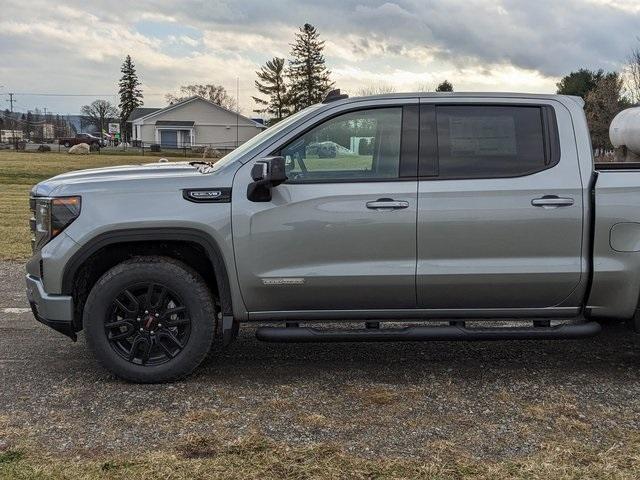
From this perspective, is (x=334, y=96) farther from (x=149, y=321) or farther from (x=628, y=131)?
(x=628, y=131)

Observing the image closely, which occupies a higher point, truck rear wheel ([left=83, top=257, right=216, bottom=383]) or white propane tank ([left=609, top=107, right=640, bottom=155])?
white propane tank ([left=609, top=107, right=640, bottom=155])

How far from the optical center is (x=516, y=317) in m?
4.54

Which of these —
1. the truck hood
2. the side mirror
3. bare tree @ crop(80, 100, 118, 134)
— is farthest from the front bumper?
bare tree @ crop(80, 100, 118, 134)

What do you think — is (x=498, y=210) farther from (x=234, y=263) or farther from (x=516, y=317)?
(x=234, y=263)

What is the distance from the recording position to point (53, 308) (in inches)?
172

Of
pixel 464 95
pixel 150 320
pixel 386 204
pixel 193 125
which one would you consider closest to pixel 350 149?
pixel 386 204

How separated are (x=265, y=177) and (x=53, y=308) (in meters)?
1.66

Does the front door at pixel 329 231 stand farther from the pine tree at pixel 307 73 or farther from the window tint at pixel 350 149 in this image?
the pine tree at pixel 307 73

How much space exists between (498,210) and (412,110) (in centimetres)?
90

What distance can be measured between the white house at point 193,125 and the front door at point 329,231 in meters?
65.4

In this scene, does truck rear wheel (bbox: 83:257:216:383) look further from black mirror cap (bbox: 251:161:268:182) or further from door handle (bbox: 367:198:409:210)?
door handle (bbox: 367:198:409:210)

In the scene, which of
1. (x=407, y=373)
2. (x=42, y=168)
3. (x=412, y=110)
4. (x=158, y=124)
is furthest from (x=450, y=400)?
(x=158, y=124)

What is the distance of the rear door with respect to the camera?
4.33 meters

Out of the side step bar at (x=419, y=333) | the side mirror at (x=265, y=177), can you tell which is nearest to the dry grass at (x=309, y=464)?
the side step bar at (x=419, y=333)
